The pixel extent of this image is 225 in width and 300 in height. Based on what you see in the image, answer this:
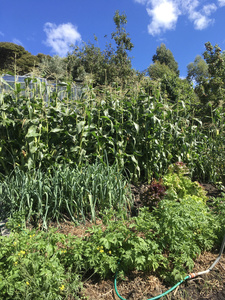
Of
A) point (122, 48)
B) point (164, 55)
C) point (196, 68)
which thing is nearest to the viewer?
point (122, 48)

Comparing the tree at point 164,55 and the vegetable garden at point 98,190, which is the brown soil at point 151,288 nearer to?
the vegetable garden at point 98,190

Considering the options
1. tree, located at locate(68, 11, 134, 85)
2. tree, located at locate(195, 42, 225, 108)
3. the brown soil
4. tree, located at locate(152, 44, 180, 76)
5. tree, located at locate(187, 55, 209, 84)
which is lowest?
the brown soil

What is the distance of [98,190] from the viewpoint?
11.1ft

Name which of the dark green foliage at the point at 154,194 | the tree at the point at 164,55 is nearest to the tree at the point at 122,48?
the dark green foliage at the point at 154,194

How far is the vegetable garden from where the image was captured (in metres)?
2.03

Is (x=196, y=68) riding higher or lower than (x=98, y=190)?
higher

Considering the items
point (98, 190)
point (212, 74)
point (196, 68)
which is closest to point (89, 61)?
point (212, 74)

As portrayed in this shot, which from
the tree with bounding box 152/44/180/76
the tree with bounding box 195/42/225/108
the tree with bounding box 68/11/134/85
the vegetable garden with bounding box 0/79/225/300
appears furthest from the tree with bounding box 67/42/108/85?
the tree with bounding box 152/44/180/76

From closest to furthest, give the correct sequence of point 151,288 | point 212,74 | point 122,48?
1. point 151,288
2. point 212,74
3. point 122,48

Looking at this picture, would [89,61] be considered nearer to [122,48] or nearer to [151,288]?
[122,48]

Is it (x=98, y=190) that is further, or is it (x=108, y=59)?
(x=108, y=59)

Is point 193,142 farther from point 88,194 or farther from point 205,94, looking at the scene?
point 205,94

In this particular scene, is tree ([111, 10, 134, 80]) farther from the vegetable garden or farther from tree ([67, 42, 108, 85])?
the vegetable garden

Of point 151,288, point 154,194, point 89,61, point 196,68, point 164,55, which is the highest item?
point 164,55
